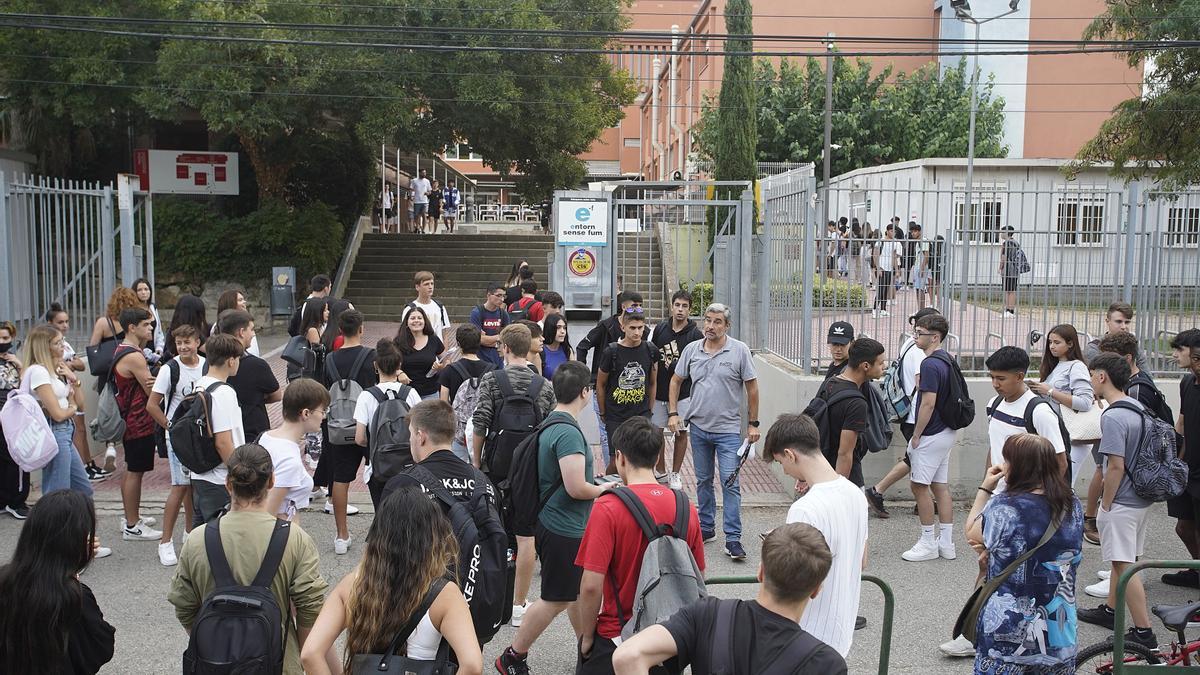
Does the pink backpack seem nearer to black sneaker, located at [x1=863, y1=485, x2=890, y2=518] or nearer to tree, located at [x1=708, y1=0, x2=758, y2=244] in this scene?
black sneaker, located at [x1=863, y1=485, x2=890, y2=518]

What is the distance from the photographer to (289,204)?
86.1 ft

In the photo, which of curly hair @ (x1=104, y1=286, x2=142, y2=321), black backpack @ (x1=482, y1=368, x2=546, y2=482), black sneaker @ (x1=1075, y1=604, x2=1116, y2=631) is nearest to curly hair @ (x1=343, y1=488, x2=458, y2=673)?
black backpack @ (x1=482, y1=368, x2=546, y2=482)

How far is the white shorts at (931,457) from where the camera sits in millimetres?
7539

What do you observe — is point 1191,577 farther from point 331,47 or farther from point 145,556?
point 331,47

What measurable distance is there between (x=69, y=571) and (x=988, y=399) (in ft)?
26.0

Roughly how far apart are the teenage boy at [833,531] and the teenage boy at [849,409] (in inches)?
102

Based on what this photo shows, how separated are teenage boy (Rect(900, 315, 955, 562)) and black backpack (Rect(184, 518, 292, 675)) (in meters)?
5.25

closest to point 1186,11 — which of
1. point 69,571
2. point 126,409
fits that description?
point 126,409

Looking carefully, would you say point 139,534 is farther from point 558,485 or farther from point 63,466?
point 558,485

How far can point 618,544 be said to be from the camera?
403cm

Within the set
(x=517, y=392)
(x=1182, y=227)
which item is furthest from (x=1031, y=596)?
(x=1182, y=227)

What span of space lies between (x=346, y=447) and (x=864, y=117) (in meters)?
29.0

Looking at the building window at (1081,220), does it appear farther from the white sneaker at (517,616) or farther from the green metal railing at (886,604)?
the white sneaker at (517,616)

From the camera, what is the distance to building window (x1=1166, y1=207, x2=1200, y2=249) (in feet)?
31.0
